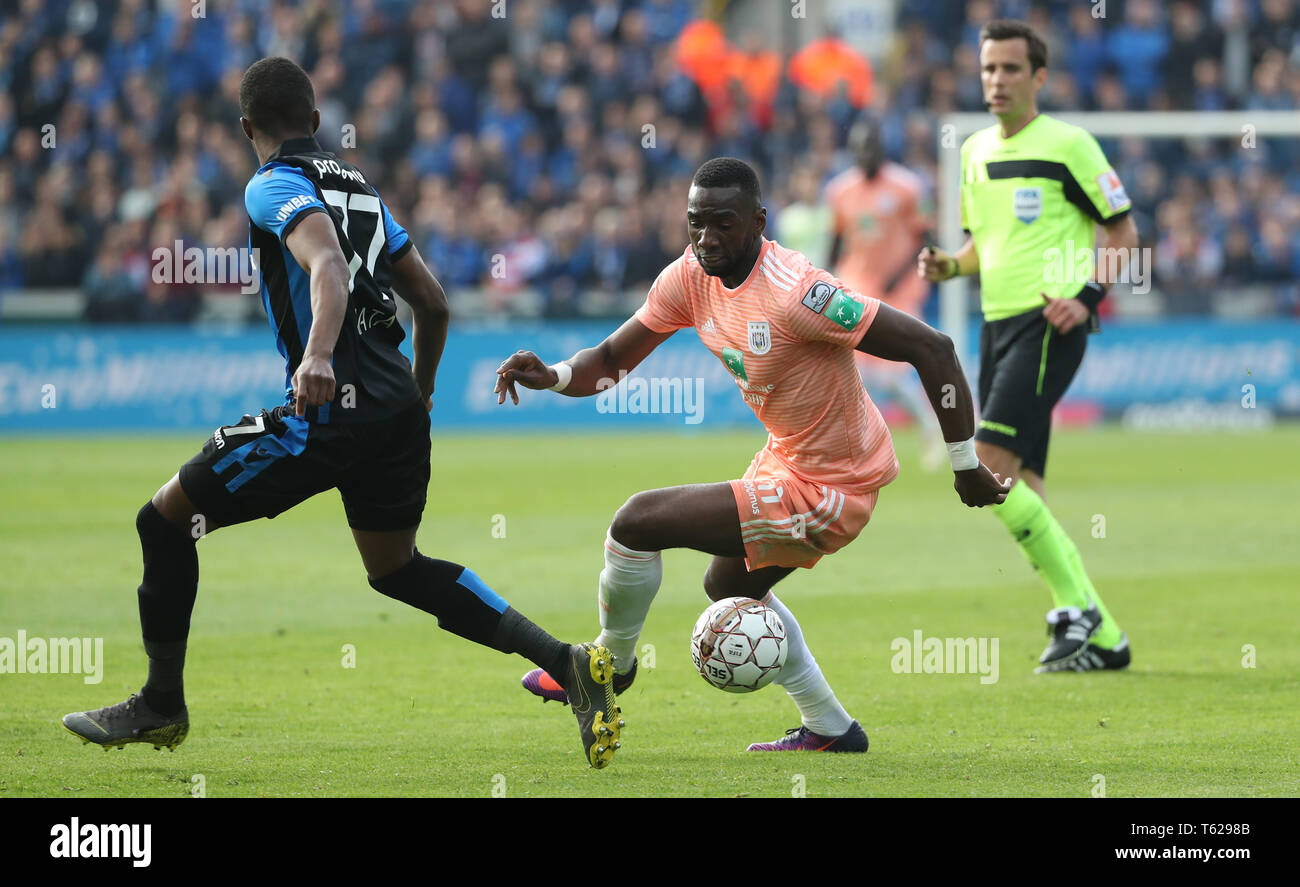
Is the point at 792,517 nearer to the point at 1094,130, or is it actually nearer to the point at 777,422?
the point at 777,422

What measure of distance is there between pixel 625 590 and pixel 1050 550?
8.71 feet

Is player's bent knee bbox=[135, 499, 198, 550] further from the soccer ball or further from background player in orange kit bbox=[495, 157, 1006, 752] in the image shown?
the soccer ball

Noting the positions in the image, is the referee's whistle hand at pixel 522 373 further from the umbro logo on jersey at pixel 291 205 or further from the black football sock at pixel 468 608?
the umbro logo on jersey at pixel 291 205

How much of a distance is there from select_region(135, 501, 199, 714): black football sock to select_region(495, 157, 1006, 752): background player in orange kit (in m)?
1.18

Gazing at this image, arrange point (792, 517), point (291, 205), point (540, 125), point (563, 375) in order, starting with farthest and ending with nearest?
point (540, 125), point (563, 375), point (792, 517), point (291, 205)

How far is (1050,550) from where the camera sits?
25.4 feet

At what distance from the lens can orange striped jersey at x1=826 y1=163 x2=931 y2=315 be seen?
16.1 meters

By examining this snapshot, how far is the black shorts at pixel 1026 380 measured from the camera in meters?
7.78

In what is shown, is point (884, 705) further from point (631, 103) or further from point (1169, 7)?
point (1169, 7)

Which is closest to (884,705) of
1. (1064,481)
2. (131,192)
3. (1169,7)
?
(1064,481)

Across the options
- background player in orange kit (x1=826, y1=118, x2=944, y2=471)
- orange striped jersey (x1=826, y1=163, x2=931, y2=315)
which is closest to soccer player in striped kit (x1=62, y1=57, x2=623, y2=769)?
background player in orange kit (x1=826, y1=118, x2=944, y2=471)

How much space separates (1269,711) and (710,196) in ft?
9.89

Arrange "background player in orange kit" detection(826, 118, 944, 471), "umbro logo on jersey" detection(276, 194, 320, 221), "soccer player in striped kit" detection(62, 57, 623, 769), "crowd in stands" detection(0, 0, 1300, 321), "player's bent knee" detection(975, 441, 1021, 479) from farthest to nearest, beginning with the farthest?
"crowd in stands" detection(0, 0, 1300, 321), "background player in orange kit" detection(826, 118, 944, 471), "player's bent knee" detection(975, 441, 1021, 479), "soccer player in striped kit" detection(62, 57, 623, 769), "umbro logo on jersey" detection(276, 194, 320, 221)

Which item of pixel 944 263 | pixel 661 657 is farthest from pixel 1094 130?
pixel 661 657
